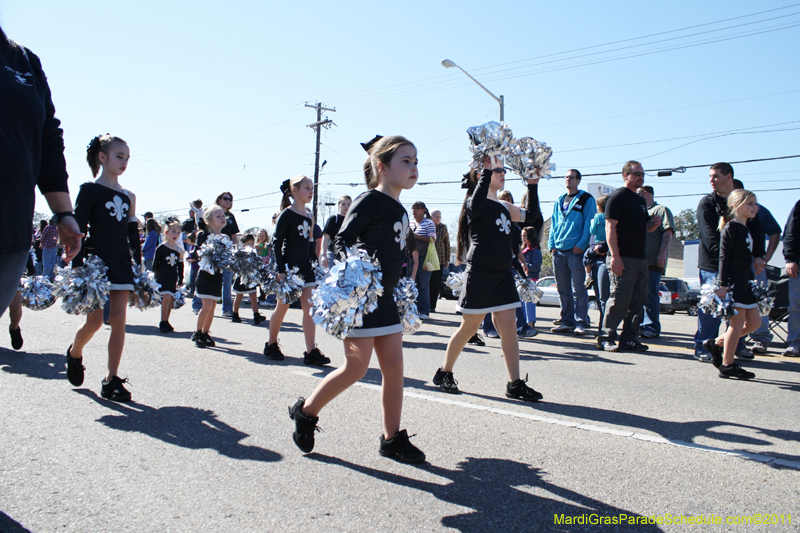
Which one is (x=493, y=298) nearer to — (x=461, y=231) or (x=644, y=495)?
(x=461, y=231)

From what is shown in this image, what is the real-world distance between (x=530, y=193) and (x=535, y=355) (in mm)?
2822

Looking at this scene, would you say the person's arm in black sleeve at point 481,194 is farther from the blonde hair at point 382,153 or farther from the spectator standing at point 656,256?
the spectator standing at point 656,256

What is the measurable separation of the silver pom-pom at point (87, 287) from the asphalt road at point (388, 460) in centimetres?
74

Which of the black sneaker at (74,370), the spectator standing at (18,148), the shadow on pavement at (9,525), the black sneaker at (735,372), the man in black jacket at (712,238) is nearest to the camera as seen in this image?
the spectator standing at (18,148)

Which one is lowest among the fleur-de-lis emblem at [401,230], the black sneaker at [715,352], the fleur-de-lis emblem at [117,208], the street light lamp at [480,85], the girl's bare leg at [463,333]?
the black sneaker at [715,352]

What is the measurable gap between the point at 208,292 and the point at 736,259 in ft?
20.7

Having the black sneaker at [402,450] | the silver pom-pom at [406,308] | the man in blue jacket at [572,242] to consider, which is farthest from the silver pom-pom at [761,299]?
the black sneaker at [402,450]

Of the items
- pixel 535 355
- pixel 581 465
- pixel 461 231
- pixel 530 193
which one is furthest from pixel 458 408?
pixel 535 355

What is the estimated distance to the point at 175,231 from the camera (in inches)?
358

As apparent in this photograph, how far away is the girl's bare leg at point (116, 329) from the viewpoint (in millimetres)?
4414

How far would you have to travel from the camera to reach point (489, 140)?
433 centimetres

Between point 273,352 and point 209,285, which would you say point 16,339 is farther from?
point 273,352

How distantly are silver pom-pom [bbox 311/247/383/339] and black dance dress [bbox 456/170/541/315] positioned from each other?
163cm

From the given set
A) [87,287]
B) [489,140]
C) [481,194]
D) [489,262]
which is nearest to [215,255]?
[87,287]
